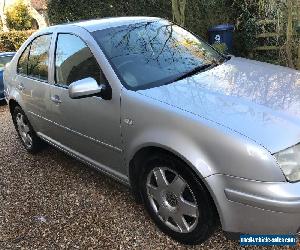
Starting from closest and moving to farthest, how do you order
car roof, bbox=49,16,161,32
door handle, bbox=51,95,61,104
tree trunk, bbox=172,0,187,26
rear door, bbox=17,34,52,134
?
car roof, bbox=49,16,161,32, door handle, bbox=51,95,61,104, rear door, bbox=17,34,52,134, tree trunk, bbox=172,0,187,26

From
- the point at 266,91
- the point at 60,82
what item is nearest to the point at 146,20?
the point at 60,82

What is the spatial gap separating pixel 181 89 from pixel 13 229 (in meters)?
1.94

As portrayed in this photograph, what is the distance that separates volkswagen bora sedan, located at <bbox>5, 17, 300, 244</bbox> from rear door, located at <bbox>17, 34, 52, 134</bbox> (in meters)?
0.02

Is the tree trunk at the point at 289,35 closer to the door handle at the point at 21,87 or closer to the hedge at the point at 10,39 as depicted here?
the door handle at the point at 21,87

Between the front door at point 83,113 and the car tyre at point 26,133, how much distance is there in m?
0.89

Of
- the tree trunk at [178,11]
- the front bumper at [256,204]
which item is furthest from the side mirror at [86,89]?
the tree trunk at [178,11]

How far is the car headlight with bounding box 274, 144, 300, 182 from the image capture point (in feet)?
7.96

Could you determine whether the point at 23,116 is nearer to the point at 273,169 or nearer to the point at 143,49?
the point at 143,49

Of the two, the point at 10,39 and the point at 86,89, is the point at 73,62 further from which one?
the point at 10,39

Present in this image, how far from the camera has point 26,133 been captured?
5.31 meters

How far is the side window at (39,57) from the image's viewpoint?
14.2 ft

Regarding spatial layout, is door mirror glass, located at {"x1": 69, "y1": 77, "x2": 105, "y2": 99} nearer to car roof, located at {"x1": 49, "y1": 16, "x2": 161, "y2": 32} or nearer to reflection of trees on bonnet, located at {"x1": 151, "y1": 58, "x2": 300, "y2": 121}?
reflection of trees on bonnet, located at {"x1": 151, "y1": 58, "x2": 300, "y2": 121}

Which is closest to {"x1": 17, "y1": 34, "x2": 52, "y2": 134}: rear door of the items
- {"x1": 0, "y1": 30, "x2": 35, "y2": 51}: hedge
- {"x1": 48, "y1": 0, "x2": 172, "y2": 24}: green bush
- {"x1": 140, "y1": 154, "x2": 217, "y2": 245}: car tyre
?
{"x1": 140, "y1": 154, "x2": 217, "y2": 245}: car tyre

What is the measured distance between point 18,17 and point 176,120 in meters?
28.4
